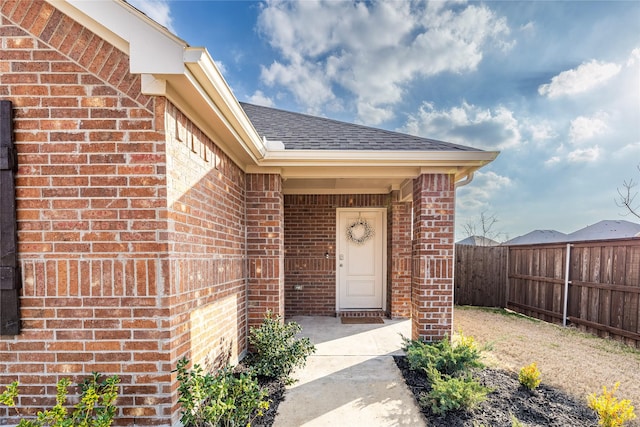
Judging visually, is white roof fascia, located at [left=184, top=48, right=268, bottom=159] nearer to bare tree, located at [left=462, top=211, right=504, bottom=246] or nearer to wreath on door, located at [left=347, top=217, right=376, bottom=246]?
wreath on door, located at [left=347, top=217, right=376, bottom=246]

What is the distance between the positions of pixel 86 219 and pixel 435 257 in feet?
11.9

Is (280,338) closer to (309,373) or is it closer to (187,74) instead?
(309,373)

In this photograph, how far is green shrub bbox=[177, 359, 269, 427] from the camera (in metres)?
1.78

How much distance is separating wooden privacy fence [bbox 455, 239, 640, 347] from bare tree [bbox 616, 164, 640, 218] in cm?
290

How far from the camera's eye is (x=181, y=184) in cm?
205

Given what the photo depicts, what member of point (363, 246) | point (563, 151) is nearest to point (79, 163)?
point (363, 246)

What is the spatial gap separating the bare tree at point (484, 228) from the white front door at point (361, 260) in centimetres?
1156

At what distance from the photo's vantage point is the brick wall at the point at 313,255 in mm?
5832

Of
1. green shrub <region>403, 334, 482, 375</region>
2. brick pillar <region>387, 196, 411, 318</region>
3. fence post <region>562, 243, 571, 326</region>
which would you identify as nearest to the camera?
green shrub <region>403, 334, 482, 375</region>

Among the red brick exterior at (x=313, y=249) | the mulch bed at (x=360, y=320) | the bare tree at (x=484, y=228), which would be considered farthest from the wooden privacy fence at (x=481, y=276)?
the bare tree at (x=484, y=228)

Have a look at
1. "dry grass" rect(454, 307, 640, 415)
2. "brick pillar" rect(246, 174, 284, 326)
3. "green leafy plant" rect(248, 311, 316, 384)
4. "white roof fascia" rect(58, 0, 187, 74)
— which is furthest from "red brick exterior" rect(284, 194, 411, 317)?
"white roof fascia" rect(58, 0, 187, 74)

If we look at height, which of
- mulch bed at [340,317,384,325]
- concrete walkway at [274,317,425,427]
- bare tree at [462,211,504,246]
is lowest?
mulch bed at [340,317,384,325]

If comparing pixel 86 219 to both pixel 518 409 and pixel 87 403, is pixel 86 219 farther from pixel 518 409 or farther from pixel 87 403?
pixel 518 409

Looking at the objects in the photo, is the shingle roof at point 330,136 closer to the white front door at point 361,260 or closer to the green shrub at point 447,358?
the white front door at point 361,260
